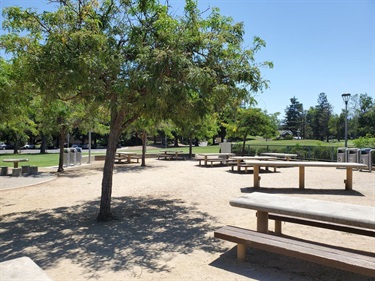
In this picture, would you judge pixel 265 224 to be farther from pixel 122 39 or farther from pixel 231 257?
pixel 122 39

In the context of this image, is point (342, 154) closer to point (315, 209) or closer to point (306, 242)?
point (315, 209)

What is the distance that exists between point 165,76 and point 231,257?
304 cm

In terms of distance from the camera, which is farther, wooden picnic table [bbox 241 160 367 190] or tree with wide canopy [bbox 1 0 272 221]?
wooden picnic table [bbox 241 160 367 190]

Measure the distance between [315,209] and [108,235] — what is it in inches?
138

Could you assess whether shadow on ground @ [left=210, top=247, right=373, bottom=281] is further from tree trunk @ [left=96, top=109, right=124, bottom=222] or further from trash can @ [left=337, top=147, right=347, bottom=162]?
trash can @ [left=337, top=147, right=347, bottom=162]

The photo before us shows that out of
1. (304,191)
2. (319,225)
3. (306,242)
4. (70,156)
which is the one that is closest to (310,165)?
(304,191)

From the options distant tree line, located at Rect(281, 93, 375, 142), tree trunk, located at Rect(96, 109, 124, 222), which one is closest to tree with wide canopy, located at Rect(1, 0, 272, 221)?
tree trunk, located at Rect(96, 109, 124, 222)

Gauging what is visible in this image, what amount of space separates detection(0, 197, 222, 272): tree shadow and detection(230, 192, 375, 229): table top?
39.9 inches

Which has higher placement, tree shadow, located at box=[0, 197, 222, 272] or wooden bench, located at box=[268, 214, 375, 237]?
wooden bench, located at box=[268, 214, 375, 237]

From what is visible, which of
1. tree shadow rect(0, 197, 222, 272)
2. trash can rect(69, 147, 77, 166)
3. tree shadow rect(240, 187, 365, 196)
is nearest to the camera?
tree shadow rect(0, 197, 222, 272)

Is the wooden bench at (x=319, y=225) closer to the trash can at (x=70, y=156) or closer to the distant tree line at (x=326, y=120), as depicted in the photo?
the trash can at (x=70, y=156)

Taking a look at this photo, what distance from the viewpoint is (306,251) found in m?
3.57

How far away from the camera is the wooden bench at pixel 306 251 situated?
322 cm

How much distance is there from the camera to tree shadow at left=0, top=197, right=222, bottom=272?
14.9 ft
